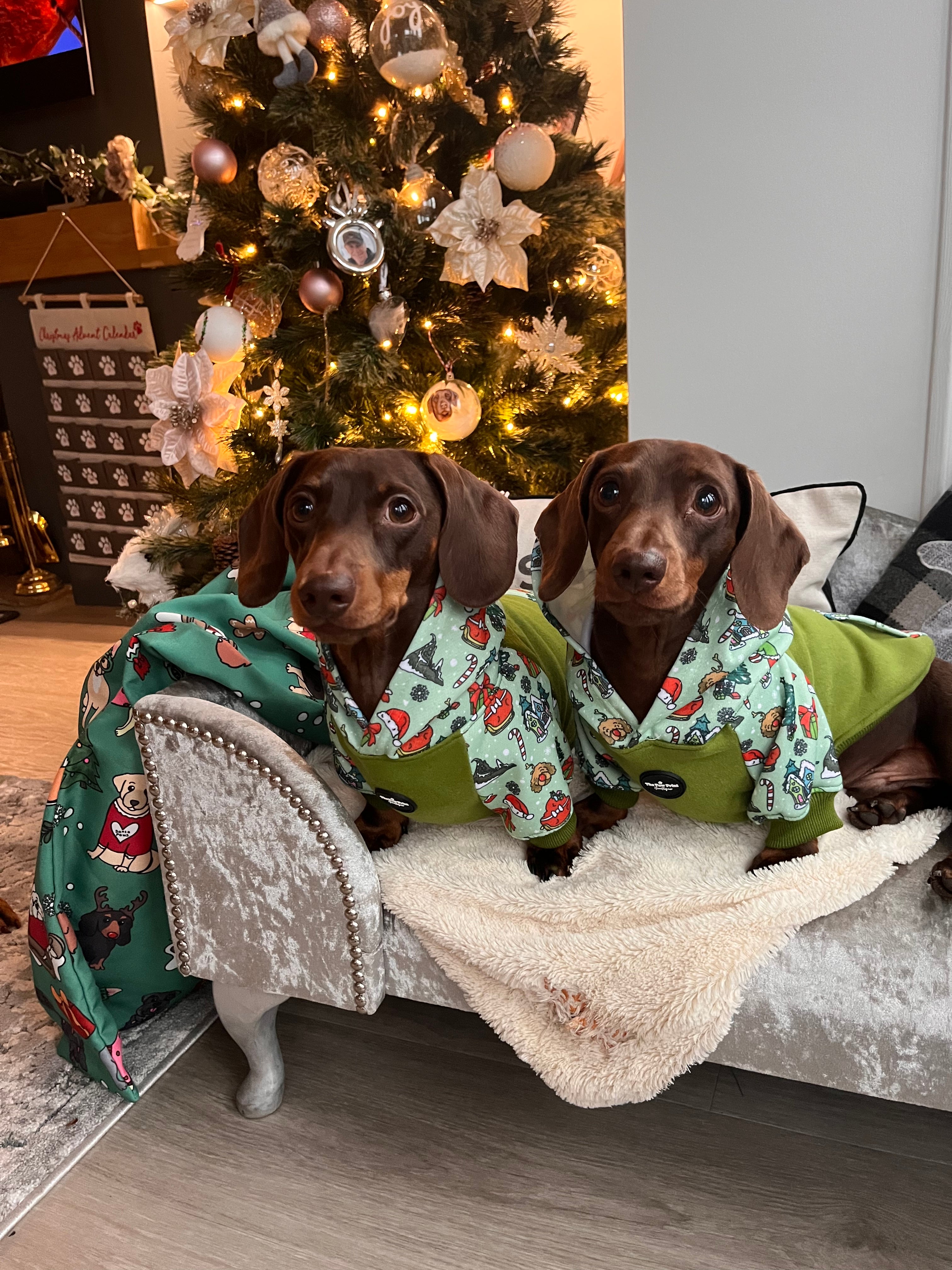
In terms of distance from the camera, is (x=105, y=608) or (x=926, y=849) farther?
(x=105, y=608)

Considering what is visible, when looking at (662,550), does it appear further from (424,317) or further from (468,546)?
(424,317)

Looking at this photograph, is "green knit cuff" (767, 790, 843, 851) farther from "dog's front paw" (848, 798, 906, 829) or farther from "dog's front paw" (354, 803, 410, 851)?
"dog's front paw" (354, 803, 410, 851)

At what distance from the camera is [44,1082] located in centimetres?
153

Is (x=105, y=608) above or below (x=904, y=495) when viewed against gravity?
below

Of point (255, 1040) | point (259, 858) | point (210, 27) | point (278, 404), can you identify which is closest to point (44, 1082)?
point (255, 1040)

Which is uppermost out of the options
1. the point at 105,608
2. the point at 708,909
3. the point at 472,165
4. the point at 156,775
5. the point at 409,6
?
the point at 409,6

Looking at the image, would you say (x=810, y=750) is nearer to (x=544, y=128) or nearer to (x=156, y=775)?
(x=156, y=775)

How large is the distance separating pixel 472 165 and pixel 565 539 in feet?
4.70

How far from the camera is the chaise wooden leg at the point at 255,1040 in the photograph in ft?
4.64

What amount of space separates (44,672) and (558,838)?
285 cm

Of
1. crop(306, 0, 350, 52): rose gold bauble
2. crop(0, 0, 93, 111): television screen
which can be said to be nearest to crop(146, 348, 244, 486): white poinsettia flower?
crop(306, 0, 350, 52): rose gold bauble

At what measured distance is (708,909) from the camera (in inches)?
46.6

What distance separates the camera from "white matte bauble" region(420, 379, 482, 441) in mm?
2174

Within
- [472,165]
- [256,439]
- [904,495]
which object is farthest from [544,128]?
[904,495]
